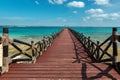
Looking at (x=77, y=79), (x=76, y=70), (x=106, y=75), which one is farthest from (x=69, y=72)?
(x=106, y=75)

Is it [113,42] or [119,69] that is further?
[113,42]

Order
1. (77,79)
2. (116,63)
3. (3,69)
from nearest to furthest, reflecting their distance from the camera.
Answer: (77,79), (3,69), (116,63)

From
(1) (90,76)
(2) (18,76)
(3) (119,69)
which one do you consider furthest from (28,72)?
(3) (119,69)

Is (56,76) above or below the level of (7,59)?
below

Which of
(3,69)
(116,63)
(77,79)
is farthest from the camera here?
(116,63)

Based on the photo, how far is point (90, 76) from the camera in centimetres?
568

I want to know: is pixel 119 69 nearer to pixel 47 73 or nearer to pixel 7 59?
pixel 47 73

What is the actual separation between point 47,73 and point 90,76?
1.32 m

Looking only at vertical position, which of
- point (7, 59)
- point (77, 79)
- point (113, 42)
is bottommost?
point (77, 79)

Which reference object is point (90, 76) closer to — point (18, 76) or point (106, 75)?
point (106, 75)

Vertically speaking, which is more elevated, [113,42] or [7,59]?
[113,42]

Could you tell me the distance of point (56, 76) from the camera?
5750 mm

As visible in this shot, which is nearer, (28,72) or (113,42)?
(28,72)

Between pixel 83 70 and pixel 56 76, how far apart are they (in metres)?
1.06
